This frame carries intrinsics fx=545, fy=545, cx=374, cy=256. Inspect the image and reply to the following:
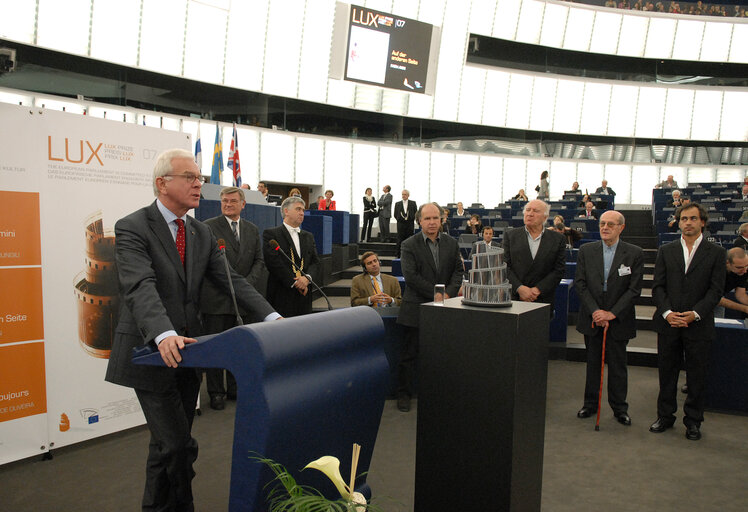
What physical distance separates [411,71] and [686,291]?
11.8m

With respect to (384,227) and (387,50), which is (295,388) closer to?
(384,227)

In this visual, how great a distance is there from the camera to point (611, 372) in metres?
4.15

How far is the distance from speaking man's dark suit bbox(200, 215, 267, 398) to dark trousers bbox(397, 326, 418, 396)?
1.30 meters

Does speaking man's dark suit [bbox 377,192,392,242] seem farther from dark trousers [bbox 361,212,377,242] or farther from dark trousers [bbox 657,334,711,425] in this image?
dark trousers [bbox 657,334,711,425]

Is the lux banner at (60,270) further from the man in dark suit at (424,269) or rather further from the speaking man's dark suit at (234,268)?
the man in dark suit at (424,269)

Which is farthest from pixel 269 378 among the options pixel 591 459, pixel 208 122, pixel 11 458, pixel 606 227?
pixel 208 122

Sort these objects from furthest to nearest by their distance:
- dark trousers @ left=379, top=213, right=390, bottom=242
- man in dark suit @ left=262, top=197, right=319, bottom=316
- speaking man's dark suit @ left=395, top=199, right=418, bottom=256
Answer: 1. dark trousers @ left=379, top=213, right=390, bottom=242
2. speaking man's dark suit @ left=395, top=199, right=418, bottom=256
3. man in dark suit @ left=262, top=197, right=319, bottom=316

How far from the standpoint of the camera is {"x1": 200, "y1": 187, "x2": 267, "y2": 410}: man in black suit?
413cm

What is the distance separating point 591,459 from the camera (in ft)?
11.1

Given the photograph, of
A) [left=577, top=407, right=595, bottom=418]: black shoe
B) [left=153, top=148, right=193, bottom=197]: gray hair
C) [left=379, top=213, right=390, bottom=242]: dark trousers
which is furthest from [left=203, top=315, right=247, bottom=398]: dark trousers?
[left=379, top=213, right=390, bottom=242]: dark trousers

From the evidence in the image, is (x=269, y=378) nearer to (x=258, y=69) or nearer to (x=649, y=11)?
(x=258, y=69)

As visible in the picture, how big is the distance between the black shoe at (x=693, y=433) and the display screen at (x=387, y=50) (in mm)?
11723

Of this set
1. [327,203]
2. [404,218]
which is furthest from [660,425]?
[327,203]

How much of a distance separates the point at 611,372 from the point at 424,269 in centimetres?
162
